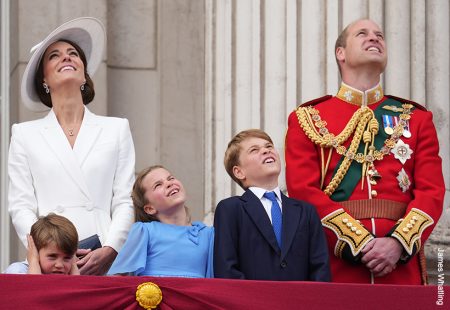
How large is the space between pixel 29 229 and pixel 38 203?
0.77 ft

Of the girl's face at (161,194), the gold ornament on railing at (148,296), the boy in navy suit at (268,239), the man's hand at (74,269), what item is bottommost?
the gold ornament on railing at (148,296)

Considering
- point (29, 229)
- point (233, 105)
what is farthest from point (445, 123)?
point (29, 229)

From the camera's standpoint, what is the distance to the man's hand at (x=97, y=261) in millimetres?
7781

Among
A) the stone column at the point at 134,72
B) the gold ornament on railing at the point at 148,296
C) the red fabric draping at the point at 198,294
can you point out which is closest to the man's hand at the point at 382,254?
the red fabric draping at the point at 198,294

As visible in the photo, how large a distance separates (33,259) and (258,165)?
1.11 metres

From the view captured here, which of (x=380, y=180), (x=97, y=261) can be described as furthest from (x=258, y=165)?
(x=97, y=261)

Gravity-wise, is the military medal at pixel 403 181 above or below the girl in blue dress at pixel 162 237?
above

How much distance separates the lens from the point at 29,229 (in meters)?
7.90

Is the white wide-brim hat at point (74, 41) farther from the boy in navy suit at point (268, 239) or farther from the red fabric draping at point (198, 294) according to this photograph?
the red fabric draping at point (198, 294)

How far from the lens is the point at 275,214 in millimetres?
7820

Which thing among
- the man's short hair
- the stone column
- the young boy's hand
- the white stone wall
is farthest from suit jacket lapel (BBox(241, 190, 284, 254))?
the stone column

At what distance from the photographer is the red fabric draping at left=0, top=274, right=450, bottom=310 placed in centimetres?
715

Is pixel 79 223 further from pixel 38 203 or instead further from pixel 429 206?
pixel 429 206

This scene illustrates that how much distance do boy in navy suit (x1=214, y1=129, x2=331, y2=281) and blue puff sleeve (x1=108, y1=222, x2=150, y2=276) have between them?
33cm
